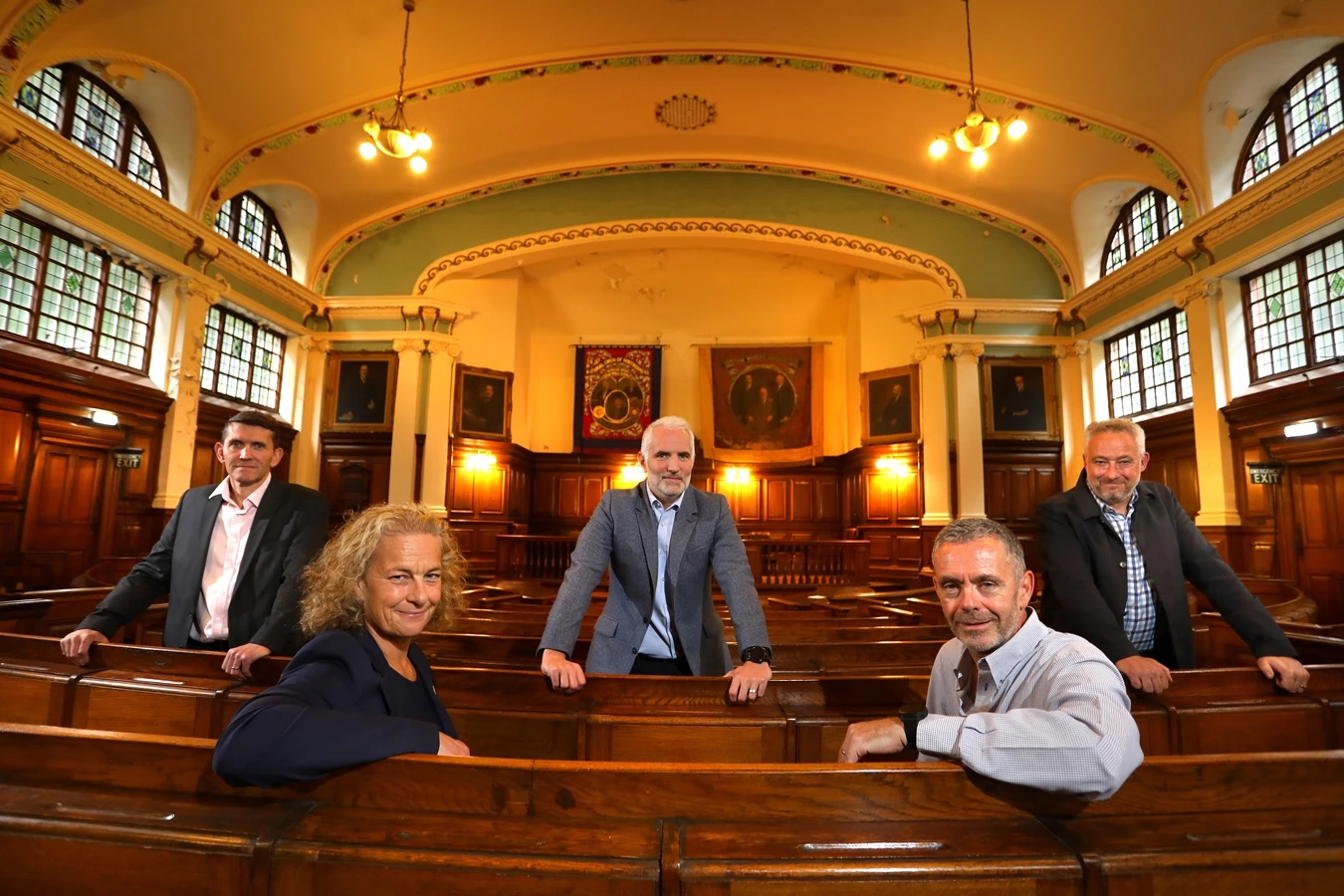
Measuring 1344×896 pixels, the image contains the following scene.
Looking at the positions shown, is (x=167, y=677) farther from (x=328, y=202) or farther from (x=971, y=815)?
(x=328, y=202)

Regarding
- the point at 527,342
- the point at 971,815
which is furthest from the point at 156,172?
the point at 971,815

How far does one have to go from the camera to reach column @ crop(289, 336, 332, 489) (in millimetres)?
11727

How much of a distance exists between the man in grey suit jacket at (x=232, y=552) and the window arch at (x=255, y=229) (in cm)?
933

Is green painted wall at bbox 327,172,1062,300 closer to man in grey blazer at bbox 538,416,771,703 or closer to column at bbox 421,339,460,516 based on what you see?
column at bbox 421,339,460,516

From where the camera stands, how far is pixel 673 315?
46.3ft

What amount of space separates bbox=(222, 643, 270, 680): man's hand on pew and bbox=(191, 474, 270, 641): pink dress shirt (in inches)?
19.5

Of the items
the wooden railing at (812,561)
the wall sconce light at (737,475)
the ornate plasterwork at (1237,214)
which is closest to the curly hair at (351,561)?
the wooden railing at (812,561)

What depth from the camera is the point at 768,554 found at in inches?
370

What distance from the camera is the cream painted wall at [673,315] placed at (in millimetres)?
13195

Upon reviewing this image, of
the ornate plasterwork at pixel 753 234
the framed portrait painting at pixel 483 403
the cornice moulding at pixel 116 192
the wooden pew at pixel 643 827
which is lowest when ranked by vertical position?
the wooden pew at pixel 643 827

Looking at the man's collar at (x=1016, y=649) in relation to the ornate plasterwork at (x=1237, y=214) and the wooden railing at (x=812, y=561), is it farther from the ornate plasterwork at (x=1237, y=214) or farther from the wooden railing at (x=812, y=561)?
the ornate plasterwork at (x=1237, y=214)

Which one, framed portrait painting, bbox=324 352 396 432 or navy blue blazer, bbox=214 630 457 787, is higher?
framed portrait painting, bbox=324 352 396 432

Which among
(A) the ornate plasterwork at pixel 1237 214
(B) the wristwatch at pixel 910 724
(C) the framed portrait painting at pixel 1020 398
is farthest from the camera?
(C) the framed portrait painting at pixel 1020 398

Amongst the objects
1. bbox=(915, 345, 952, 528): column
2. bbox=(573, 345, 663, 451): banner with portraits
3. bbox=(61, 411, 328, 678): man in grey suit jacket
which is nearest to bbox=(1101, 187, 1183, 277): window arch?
bbox=(915, 345, 952, 528): column
